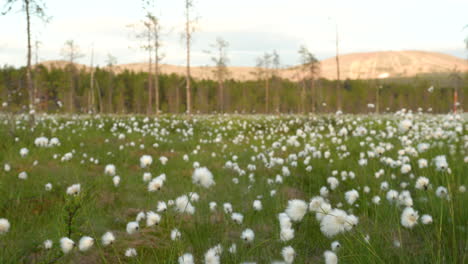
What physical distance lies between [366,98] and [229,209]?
96266mm

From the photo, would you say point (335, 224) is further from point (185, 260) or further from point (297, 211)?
point (185, 260)

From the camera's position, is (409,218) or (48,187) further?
(48,187)

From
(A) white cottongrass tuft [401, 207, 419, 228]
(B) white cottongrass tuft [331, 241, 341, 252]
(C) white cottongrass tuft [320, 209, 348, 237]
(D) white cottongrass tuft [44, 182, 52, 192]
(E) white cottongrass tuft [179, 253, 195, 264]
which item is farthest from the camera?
(D) white cottongrass tuft [44, 182, 52, 192]

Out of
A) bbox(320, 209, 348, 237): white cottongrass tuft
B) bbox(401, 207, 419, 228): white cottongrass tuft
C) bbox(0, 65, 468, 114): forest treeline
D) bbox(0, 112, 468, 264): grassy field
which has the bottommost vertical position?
bbox(0, 112, 468, 264): grassy field

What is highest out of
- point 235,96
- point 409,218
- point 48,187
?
point 235,96

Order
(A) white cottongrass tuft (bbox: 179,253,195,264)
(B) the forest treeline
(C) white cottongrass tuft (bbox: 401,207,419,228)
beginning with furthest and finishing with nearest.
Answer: (B) the forest treeline
(C) white cottongrass tuft (bbox: 401,207,419,228)
(A) white cottongrass tuft (bbox: 179,253,195,264)

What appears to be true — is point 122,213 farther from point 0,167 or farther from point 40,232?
point 0,167

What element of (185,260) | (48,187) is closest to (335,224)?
(185,260)

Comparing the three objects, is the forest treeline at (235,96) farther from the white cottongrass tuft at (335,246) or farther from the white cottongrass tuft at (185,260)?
the white cottongrass tuft at (185,260)

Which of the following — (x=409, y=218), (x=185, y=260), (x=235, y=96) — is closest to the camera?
(x=185, y=260)

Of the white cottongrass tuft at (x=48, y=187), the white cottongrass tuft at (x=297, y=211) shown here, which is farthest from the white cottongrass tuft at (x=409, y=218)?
the white cottongrass tuft at (x=48, y=187)

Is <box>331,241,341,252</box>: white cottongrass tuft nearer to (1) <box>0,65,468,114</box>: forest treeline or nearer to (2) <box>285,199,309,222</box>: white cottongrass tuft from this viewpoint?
(2) <box>285,199,309,222</box>: white cottongrass tuft

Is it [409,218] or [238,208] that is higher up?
[409,218]

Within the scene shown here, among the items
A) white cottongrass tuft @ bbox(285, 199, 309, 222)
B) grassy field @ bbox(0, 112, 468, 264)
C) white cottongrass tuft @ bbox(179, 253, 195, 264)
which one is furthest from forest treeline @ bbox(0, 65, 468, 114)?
white cottongrass tuft @ bbox(179, 253, 195, 264)
